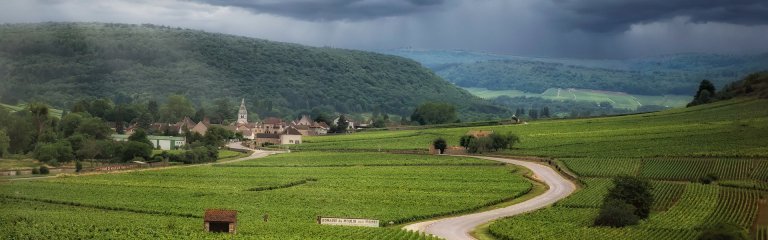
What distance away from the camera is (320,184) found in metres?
59.6

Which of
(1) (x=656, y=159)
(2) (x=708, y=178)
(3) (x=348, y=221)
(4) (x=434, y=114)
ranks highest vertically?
(4) (x=434, y=114)

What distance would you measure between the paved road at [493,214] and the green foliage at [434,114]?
7013 centimetres

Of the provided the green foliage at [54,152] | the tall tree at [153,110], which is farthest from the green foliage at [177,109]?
the green foliage at [54,152]

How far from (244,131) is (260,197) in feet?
239

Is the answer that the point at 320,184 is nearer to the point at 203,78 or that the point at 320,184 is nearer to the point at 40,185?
the point at 40,185

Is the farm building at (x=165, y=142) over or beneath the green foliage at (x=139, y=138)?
beneath

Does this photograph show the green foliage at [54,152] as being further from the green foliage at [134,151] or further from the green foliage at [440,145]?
the green foliage at [440,145]

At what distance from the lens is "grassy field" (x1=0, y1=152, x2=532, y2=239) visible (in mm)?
37969

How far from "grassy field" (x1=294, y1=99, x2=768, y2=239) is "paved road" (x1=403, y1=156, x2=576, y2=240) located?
49.6 inches

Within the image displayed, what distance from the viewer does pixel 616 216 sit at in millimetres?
41656

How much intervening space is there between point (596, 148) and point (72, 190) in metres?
42.9

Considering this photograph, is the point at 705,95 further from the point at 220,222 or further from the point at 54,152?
the point at 220,222

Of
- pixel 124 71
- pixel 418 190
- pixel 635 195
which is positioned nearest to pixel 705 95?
pixel 418 190

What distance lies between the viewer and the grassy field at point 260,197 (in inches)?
1495
